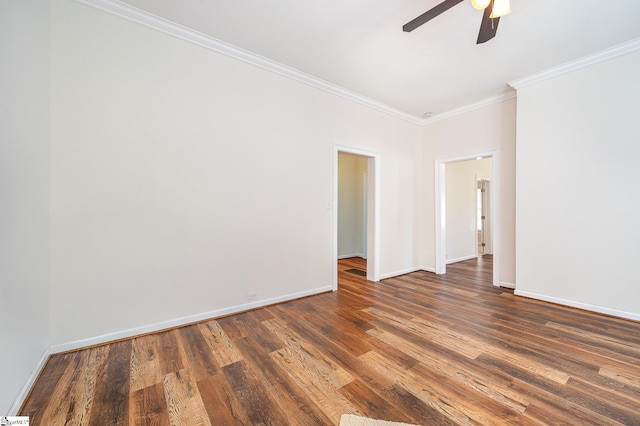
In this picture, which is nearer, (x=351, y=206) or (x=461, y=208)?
(x=461, y=208)

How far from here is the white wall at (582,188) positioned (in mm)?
2674

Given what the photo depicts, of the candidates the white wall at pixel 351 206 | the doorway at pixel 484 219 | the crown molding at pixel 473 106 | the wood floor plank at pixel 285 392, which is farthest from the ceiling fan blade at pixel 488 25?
the doorway at pixel 484 219

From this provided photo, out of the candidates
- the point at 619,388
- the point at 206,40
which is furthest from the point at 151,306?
the point at 619,388

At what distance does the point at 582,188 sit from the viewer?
9.67 ft

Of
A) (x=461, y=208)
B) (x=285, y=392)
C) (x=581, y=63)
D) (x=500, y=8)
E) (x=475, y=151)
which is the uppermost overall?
(x=581, y=63)

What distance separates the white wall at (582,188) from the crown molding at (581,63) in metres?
0.06

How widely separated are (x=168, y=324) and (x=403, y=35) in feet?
12.5

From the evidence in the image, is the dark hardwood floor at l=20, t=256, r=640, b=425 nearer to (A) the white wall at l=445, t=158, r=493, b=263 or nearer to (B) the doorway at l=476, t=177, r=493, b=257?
(A) the white wall at l=445, t=158, r=493, b=263

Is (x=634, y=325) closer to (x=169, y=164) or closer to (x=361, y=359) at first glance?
(x=361, y=359)

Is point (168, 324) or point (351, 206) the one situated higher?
point (351, 206)

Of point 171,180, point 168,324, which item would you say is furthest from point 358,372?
point 171,180

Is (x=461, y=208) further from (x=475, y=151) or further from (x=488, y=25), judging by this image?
(x=488, y=25)

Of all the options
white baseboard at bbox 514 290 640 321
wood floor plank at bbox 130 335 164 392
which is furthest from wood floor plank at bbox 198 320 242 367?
white baseboard at bbox 514 290 640 321

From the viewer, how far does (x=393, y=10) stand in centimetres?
216
